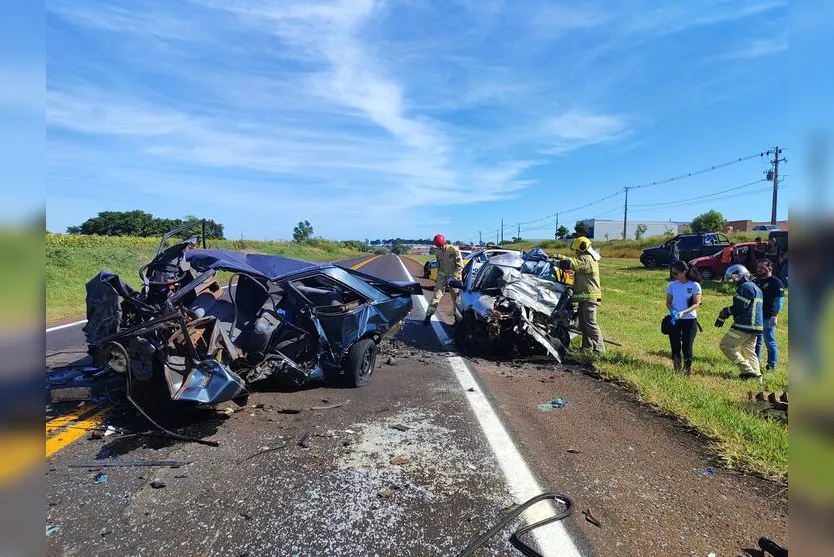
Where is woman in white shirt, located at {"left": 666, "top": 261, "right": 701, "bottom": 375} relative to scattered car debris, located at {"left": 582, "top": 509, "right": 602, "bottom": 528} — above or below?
above

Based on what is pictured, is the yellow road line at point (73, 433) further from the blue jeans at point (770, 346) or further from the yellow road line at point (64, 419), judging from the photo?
the blue jeans at point (770, 346)

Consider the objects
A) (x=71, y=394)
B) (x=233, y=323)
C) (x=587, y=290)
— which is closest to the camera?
(x=71, y=394)

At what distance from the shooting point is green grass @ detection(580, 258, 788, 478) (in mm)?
4141

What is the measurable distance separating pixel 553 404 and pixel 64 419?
4.77 metres

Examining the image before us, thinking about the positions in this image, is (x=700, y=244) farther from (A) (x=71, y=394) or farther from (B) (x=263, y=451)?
(A) (x=71, y=394)

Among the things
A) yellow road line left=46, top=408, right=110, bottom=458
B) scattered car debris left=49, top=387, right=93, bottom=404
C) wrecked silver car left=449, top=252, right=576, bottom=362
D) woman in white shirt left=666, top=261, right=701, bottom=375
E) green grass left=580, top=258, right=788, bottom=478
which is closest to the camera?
yellow road line left=46, top=408, right=110, bottom=458

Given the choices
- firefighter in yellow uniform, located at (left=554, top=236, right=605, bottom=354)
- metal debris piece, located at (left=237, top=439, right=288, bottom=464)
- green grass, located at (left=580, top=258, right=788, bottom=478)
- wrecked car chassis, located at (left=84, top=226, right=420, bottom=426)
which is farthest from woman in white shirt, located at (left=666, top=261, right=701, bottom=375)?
metal debris piece, located at (left=237, top=439, right=288, bottom=464)

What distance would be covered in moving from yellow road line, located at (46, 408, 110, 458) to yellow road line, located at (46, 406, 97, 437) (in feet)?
0.32

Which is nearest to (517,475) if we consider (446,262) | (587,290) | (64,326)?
(587,290)

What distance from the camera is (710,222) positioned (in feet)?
195

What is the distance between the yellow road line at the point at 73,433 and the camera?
13.1 ft

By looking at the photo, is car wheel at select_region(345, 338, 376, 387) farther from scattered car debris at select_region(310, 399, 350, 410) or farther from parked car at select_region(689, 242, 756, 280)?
parked car at select_region(689, 242, 756, 280)

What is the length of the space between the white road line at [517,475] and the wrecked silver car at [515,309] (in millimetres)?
1386

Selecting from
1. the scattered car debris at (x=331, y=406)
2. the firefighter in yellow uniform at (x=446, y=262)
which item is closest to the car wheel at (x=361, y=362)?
the scattered car debris at (x=331, y=406)
